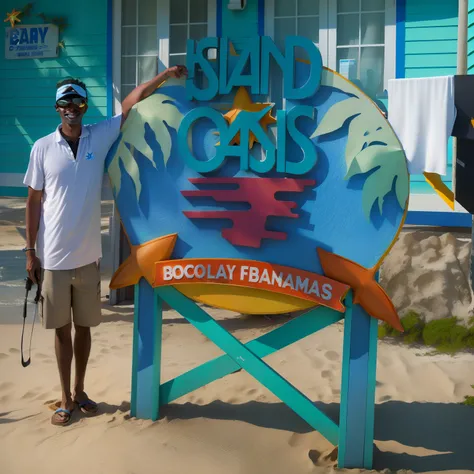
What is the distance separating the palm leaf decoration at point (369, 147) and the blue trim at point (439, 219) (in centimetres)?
405

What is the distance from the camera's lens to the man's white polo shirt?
129 inches

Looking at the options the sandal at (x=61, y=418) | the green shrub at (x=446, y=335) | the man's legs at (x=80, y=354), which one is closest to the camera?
the sandal at (x=61, y=418)

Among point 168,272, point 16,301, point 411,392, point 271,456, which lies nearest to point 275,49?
point 168,272

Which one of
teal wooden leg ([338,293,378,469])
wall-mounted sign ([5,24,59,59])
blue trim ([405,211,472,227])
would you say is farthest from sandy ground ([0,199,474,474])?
wall-mounted sign ([5,24,59,59])

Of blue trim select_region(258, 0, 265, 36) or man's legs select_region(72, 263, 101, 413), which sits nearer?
man's legs select_region(72, 263, 101, 413)

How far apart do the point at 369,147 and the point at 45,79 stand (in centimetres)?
707

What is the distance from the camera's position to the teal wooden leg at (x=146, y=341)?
131 inches

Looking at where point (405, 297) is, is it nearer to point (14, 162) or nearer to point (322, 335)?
point (322, 335)

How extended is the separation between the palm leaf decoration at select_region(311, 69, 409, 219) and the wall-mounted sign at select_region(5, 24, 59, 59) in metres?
6.82

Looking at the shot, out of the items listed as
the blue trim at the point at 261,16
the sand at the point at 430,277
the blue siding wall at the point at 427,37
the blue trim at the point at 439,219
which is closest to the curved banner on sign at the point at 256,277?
the sand at the point at 430,277

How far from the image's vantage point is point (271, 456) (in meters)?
3.07

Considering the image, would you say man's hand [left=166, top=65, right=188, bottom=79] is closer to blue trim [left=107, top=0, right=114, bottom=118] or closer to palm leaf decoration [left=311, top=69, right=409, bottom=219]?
palm leaf decoration [left=311, top=69, right=409, bottom=219]

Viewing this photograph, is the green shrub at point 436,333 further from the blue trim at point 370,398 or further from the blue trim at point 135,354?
the blue trim at point 135,354

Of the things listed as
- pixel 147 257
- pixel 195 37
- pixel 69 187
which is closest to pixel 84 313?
pixel 147 257
